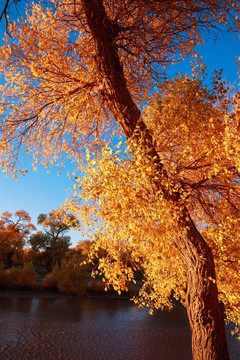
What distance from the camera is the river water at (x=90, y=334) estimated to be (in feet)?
40.8

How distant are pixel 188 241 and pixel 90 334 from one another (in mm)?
13739

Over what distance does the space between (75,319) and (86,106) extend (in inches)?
664

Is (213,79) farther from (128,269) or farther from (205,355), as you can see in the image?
(205,355)

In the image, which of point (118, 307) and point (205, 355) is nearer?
point (205, 355)

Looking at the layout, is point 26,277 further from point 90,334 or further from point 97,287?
point 90,334

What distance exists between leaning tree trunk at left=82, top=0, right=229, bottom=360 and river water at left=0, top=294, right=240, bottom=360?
31.6 feet

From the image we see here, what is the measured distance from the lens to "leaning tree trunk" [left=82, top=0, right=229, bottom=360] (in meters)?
4.39

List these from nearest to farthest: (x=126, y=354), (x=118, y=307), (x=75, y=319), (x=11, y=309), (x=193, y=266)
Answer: (x=193, y=266), (x=126, y=354), (x=75, y=319), (x=11, y=309), (x=118, y=307)

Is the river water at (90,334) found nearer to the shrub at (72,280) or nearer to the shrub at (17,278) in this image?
the shrub at (17,278)

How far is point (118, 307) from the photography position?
81.4 ft

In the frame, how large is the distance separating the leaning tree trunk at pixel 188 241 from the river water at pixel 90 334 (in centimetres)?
963

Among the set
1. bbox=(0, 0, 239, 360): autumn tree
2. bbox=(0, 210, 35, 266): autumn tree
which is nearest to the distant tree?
bbox=(0, 210, 35, 266): autumn tree

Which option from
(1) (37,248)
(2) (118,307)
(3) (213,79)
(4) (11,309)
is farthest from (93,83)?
(1) (37,248)

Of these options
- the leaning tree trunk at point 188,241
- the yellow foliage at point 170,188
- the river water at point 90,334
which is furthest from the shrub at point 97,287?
the leaning tree trunk at point 188,241
